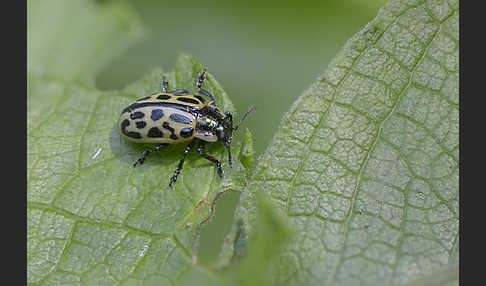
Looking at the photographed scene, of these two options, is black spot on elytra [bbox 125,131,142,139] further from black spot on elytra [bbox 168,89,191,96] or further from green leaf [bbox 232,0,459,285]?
green leaf [bbox 232,0,459,285]

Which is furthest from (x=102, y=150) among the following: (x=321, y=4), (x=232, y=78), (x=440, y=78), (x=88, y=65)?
(x=321, y=4)

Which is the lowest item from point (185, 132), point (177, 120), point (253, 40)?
point (185, 132)

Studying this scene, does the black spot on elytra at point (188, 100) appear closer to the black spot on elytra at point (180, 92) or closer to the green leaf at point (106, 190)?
the black spot on elytra at point (180, 92)

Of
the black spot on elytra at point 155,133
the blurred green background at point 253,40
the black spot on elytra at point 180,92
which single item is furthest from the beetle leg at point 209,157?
the blurred green background at point 253,40

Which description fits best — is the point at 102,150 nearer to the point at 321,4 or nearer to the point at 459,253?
the point at 459,253

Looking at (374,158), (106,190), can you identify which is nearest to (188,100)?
(106,190)

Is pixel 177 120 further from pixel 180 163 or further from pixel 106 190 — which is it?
pixel 106 190
